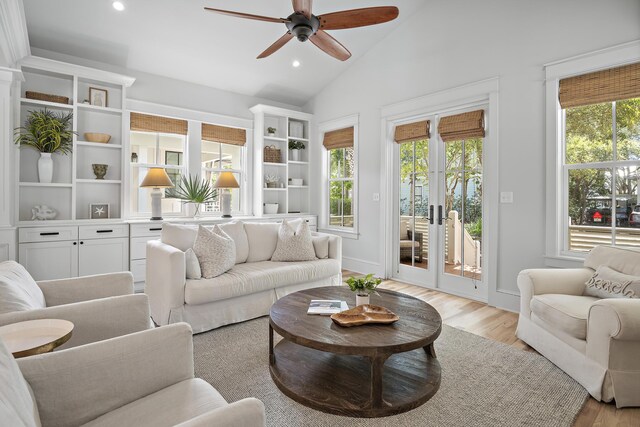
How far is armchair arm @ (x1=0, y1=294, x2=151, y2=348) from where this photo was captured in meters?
1.57

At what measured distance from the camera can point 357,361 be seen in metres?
2.30

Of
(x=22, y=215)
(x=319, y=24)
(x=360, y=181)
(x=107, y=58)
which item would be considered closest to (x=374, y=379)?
(x=319, y=24)

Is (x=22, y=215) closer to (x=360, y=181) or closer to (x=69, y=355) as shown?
(x=69, y=355)

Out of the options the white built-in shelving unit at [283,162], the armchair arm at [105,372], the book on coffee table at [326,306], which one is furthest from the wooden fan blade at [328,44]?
the white built-in shelving unit at [283,162]

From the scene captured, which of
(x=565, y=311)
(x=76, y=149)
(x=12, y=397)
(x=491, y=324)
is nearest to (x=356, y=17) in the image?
(x=565, y=311)

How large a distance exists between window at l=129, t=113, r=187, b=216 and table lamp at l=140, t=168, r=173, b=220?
37 centimetres

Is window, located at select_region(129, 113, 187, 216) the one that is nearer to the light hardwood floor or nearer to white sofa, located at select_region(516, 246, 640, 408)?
the light hardwood floor

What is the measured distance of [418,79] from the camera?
14.6 ft

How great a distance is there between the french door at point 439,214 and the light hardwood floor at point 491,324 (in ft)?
0.79

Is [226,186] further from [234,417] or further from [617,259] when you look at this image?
[617,259]

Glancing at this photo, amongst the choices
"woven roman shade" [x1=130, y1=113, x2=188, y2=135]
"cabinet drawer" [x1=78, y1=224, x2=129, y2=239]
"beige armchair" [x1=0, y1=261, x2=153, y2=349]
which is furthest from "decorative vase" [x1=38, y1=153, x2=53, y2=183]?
"beige armchair" [x1=0, y1=261, x2=153, y2=349]

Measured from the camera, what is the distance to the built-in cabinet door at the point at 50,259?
3.51 meters

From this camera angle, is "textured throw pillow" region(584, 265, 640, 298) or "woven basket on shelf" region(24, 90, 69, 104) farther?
"woven basket on shelf" region(24, 90, 69, 104)

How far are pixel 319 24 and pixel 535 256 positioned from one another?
297cm
